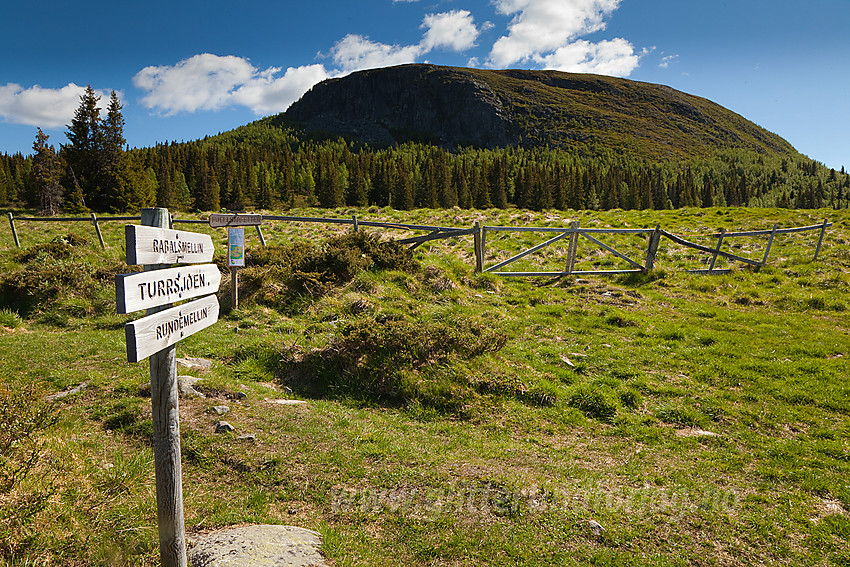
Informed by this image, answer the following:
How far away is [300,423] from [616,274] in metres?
13.6

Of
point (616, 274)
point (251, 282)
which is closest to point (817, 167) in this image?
point (616, 274)

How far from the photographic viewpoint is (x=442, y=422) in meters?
6.75

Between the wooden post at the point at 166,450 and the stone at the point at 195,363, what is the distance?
494cm

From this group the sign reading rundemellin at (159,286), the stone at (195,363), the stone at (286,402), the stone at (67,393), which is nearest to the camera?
the sign reading rundemellin at (159,286)

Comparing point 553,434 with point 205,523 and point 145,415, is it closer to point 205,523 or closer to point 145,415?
point 205,523

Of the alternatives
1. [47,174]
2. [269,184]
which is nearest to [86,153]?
[47,174]

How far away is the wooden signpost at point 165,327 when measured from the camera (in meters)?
2.68

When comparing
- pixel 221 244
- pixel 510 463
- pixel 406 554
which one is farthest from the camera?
pixel 221 244

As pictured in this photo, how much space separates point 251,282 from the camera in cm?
1253

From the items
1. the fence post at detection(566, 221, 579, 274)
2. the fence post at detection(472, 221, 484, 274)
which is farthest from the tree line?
the fence post at detection(566, 221, 579, 274)

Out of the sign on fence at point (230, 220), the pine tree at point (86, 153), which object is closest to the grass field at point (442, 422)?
the sign on fence at point (230, 220)

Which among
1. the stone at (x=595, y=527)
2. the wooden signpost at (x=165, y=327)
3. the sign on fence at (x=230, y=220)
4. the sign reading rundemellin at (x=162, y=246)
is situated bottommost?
the stone at (x=595, y=527)

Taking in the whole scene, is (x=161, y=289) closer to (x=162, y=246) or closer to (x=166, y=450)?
(x=162, y=246)

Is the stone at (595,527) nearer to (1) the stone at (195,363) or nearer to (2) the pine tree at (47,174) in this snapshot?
(1) the stone at (195,363)
